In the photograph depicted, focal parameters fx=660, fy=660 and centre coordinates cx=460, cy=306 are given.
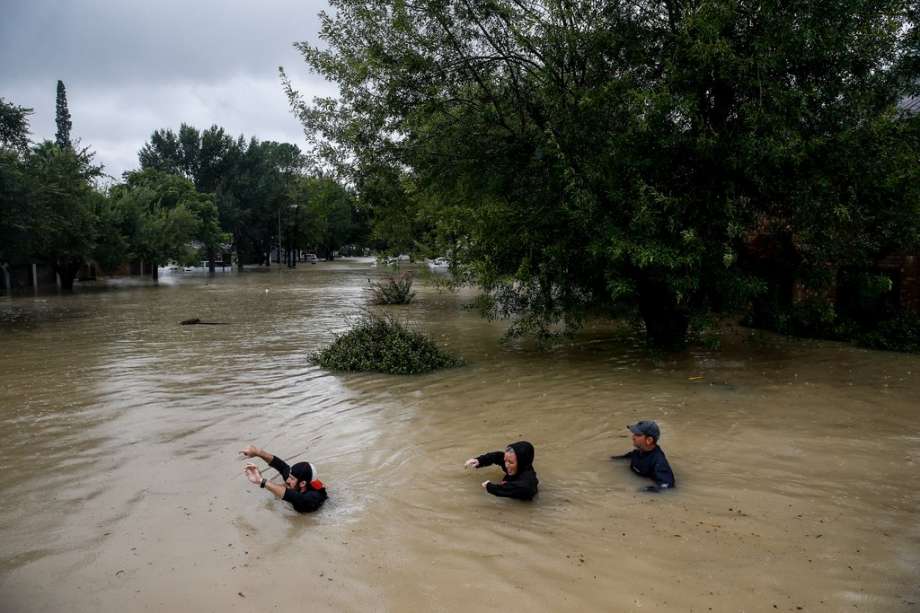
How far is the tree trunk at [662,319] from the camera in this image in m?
13.7

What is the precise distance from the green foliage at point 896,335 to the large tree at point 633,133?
3257mm

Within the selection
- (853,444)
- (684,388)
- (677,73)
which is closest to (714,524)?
(853,444)

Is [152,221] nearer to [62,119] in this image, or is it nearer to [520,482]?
[62,119]

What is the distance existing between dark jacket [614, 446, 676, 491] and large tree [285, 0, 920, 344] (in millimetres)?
4561

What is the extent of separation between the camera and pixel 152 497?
6781 millimetres

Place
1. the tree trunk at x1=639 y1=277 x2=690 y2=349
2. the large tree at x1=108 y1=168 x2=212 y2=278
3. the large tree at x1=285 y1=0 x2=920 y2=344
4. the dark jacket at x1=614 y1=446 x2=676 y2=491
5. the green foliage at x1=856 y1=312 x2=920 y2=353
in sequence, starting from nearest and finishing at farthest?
the dark jacket at x1=614 y1=446 x2=676 y2=491
the large tree at x1=285 y1=0 x2=920 y2=344
the tree trunk at x1=639 y1=277 x2=690 y2=349
the green foliage at x1=856 y1=312 x2=920 y2=353
the large tree at x1=108 y1=168 x2=212 y2=278

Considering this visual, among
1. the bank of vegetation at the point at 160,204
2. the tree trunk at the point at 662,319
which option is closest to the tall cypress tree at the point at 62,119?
the bank of vegetation at the point at 160,204

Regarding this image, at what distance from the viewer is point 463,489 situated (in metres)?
6.95

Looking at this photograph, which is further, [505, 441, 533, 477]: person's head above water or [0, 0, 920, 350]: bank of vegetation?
[0, 0, 920, 350]: bank of vegetation

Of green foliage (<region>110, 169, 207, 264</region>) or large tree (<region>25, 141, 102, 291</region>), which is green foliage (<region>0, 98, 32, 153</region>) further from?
green foliage (<region>110, 169, 207, 264</region>)

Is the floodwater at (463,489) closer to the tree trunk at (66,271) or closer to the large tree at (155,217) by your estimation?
the tree trunk at (66,271)

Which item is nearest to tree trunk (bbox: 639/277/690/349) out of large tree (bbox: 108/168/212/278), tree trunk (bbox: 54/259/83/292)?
large tree (bbox: 108/168/212/278)

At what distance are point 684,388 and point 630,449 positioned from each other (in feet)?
11.8

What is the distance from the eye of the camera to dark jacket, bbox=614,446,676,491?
6.79m
